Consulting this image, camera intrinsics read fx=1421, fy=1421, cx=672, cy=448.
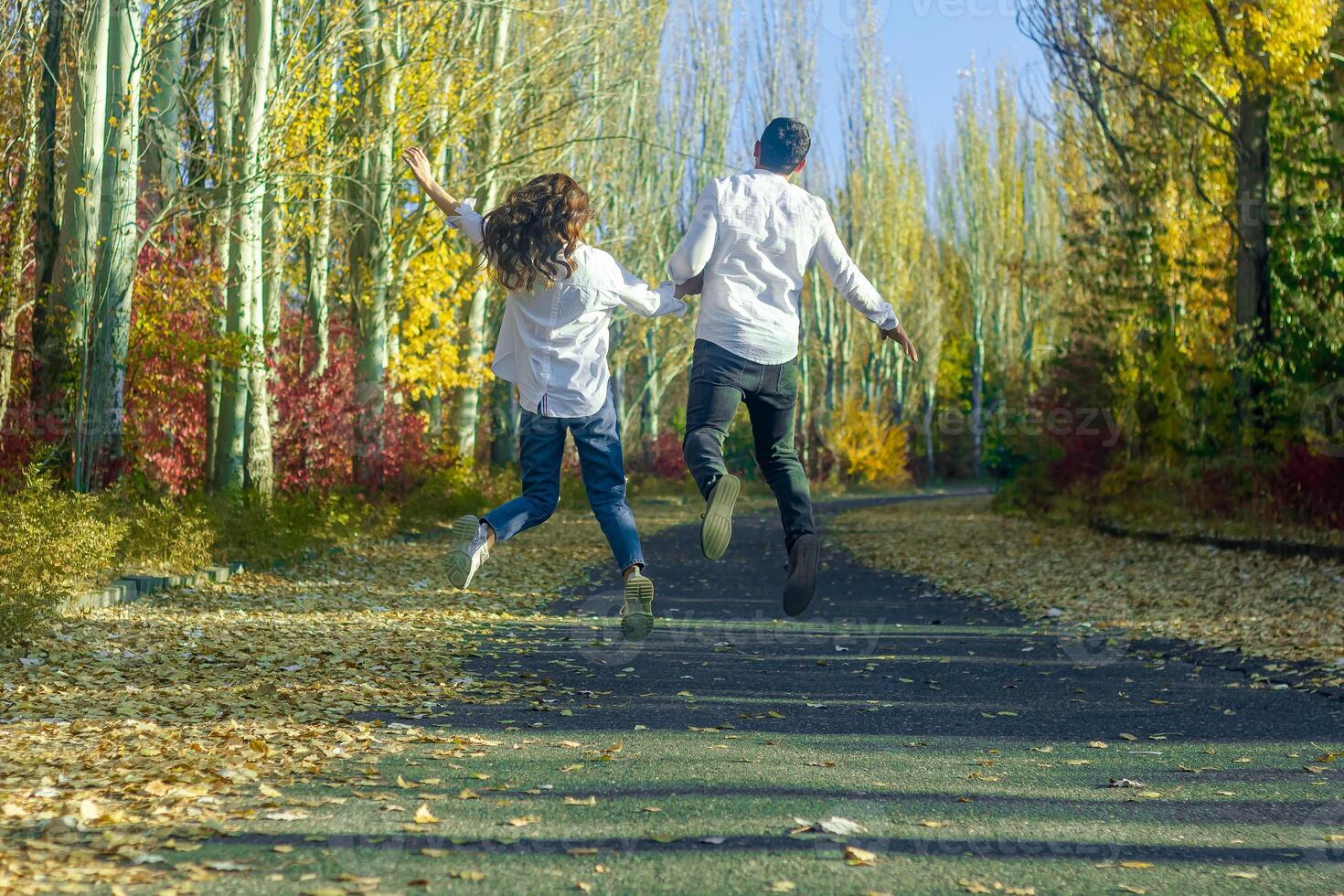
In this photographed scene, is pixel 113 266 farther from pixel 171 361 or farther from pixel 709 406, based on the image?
pixel 709 406

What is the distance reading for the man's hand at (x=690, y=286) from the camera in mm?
5879

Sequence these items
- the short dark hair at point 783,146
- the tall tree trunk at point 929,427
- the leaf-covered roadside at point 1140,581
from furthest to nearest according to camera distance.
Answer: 1. the tall tree trunk at point 929,427
2. the leaf-covered roadside at point 1140,581
3. the short dark hair at point 783,146

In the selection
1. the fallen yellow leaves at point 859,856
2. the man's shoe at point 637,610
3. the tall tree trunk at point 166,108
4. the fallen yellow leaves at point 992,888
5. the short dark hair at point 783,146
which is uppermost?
the tall tree trunk at point 166,108

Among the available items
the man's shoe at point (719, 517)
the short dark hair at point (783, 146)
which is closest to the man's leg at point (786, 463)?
the man's shoe at point (719, 517)

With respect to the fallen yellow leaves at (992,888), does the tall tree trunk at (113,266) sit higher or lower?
higher

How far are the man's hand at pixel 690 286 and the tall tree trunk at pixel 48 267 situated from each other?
752cm

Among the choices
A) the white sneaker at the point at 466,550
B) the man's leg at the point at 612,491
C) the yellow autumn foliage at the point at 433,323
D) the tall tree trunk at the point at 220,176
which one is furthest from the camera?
the yellow autumn foliage at the point at 433,323

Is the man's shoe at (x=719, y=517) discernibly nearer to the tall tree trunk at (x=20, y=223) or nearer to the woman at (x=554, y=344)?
the woman at (x=554, y=344)

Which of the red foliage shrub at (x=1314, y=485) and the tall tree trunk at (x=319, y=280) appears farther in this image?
the tall tree trunk at (x=319, y=280)

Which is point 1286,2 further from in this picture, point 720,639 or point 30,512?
point 30,512

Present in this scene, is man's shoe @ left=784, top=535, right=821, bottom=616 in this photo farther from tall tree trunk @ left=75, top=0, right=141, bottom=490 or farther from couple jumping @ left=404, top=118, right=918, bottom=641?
tall tree trunk @ left=75, top=0, right=141, bottom=490

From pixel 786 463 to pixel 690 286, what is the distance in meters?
0.87

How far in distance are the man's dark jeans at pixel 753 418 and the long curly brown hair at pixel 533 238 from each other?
692 millimetres

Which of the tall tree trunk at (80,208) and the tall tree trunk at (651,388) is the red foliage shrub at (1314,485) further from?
the tall tree trunk at (651,388)
